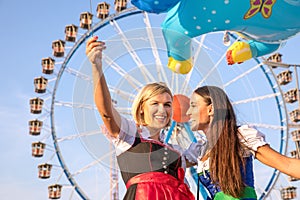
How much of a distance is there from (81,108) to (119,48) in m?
0.26

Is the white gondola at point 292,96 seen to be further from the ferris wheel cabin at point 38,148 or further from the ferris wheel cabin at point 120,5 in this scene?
the ferris wheel cabin at point 38,148

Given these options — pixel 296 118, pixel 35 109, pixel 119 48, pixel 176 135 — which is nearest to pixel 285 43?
pixel 176 135

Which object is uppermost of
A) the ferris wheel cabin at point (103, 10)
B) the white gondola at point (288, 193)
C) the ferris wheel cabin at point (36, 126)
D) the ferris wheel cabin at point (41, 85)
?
the ferris wheel cabin at point (103, 10)

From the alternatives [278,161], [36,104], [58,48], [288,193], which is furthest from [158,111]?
[288,193]

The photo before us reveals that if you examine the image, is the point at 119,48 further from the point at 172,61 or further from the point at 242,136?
the point at 242,136

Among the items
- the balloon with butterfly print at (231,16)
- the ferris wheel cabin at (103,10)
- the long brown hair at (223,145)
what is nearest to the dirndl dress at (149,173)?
the long brown hair at (223,145)

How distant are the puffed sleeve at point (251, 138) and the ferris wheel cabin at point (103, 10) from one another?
9687 mm

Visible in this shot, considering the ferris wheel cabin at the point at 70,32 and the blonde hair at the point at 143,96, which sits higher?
the ferris wheel cabin at the point at 70,32

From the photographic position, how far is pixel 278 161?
1.85m

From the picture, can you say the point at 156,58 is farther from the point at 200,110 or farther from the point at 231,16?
the point at 231,16

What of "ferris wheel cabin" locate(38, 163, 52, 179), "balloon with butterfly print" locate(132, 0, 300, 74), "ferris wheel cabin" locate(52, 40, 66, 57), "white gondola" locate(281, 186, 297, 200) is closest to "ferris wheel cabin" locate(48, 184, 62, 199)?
"ferris wheel cabin" locate(38, 163, 52, 179)

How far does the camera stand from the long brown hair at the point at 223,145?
1.98m

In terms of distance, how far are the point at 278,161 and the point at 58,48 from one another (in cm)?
990

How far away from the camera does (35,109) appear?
11703mm
